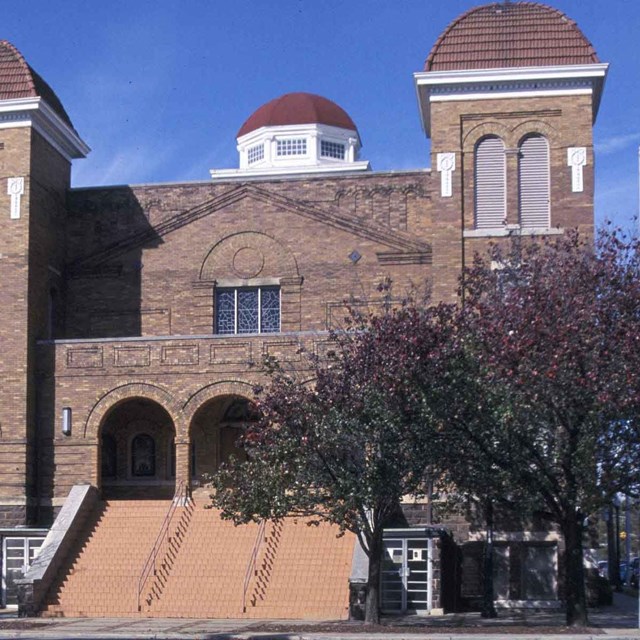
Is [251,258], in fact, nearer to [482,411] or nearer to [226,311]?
[226,311]

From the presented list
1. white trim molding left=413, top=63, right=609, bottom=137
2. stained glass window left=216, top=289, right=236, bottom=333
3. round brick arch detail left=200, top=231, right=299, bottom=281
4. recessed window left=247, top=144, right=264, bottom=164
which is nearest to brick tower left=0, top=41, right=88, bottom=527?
round brick arch detail left=200, top=231, right=299, bottom=281

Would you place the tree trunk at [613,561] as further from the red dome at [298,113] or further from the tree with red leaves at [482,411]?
the tree with red leaves at [482,411]

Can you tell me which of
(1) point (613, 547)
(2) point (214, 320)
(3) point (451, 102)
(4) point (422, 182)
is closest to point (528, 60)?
(3) point (451, 102)

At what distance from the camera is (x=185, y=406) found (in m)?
32.1

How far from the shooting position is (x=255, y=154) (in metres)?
46.1

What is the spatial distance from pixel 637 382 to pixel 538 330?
1812mm

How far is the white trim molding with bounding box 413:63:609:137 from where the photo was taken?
3256cm

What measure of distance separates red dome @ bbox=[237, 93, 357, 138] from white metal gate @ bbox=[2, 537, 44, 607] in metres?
20.3

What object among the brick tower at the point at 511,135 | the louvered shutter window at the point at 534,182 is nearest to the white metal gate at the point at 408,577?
the brick tower at the point at 511,135

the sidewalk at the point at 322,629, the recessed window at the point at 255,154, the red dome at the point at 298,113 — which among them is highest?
the red dome at the point at 298,113

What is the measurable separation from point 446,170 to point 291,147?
1346 cm

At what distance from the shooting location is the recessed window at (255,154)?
4584 centimetres

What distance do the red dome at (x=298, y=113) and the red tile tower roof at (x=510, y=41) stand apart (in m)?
12.0

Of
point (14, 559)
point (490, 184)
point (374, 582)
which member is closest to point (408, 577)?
point (374, 582)
